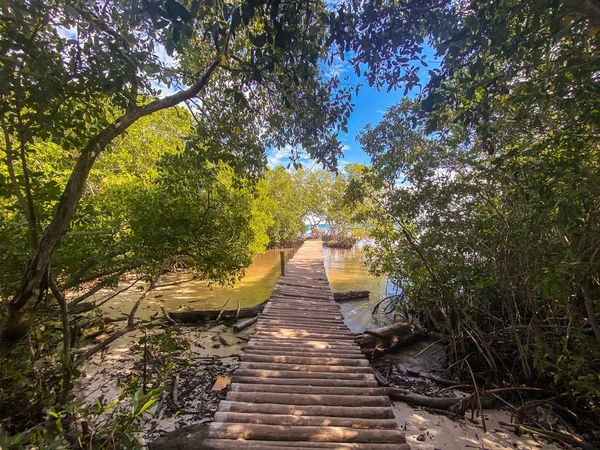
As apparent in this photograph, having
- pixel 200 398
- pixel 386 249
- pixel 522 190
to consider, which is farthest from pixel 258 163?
pixel 386 249

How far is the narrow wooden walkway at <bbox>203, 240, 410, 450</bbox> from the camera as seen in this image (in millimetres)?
1998

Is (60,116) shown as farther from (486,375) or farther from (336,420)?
(486,375)

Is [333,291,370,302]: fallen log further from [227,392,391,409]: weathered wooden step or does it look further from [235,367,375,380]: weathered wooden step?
[227,392,391,409]: weathered wooden step

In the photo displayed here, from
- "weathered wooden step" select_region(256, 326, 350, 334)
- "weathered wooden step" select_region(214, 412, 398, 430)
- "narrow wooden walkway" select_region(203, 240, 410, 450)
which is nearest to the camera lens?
"narrow wooden walkway" select_region(203, 240, 410, 450)

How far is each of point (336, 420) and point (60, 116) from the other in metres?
3.75

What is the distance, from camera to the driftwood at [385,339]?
5.41m

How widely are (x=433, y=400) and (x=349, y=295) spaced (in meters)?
5.53

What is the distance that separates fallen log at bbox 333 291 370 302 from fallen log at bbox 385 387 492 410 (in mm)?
5084

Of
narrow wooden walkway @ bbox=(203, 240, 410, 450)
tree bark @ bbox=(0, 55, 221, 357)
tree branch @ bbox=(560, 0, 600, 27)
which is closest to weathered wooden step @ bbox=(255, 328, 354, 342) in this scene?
narrow wooden walkway @ bbox=(203, 240, 410, 450)

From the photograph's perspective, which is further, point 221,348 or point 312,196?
point 312,196

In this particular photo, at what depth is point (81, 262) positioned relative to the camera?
3227mm

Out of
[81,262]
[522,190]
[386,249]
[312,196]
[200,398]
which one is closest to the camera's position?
[522,190]

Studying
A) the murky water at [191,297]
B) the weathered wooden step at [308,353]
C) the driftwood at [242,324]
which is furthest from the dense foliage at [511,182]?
the murky water at [191,297]

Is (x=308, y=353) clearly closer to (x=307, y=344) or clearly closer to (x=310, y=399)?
(x=307, y=344)
